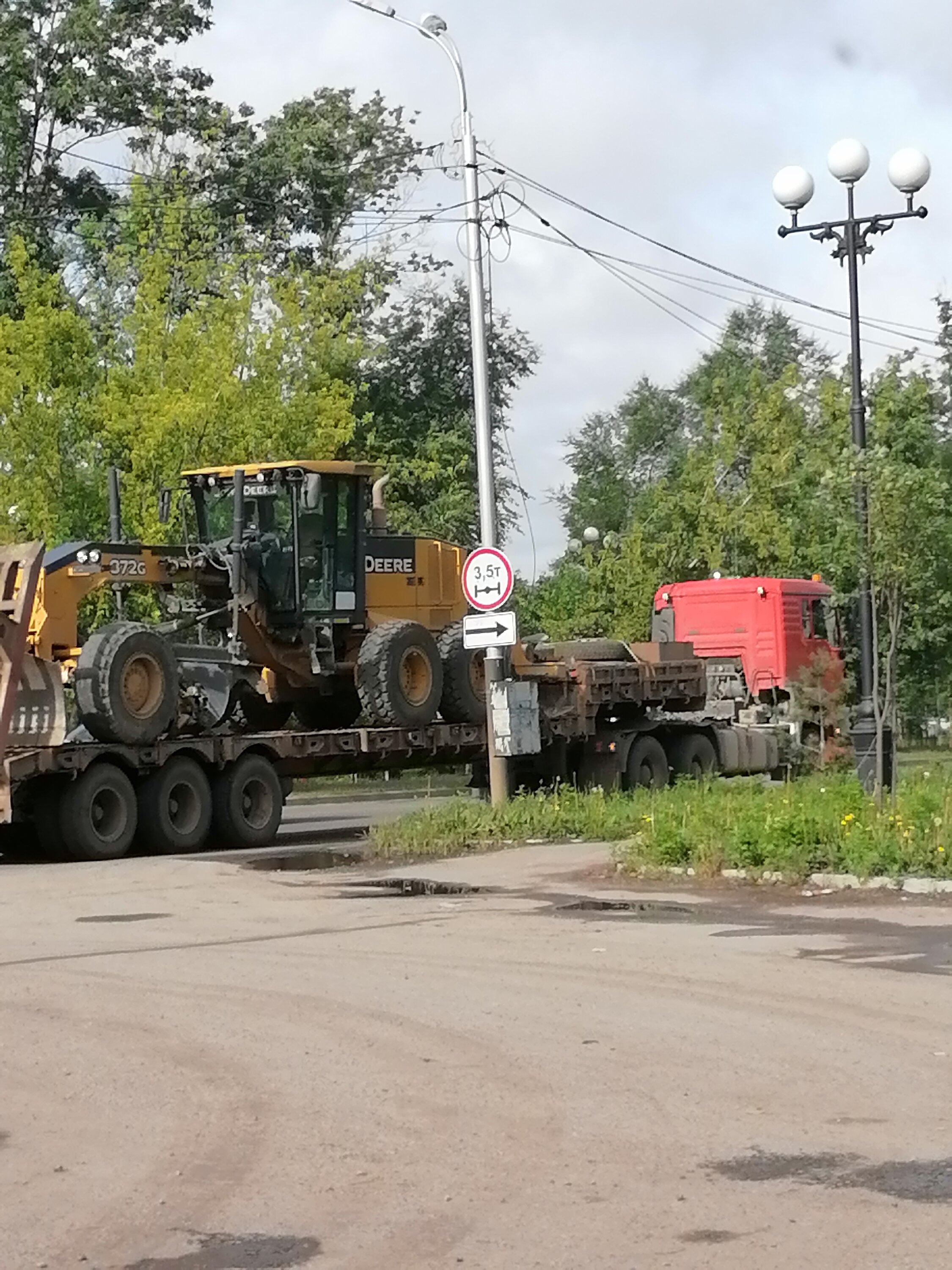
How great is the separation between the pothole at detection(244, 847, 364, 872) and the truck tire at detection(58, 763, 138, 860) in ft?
4.93

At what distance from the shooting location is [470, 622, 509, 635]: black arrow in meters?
20.7

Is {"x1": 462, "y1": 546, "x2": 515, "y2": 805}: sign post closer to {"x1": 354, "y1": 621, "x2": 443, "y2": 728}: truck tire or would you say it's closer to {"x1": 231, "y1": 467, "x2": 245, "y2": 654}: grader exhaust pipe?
{"x1": 354, "y1": 621, "x2": 443, "y2": 728}: truck tire

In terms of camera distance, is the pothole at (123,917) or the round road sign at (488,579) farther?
the round road sign at (488,579)

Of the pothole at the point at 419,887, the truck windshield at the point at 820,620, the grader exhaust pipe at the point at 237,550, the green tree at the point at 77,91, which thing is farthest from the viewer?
the green tree at the point at 77,91

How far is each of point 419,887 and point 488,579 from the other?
482 cm

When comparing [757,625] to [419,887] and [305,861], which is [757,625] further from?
[419,887]

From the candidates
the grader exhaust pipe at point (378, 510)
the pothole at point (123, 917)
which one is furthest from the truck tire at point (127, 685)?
the pothole at point (123, 917)

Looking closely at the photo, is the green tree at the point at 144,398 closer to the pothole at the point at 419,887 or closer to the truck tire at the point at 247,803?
the truck tire at the point at 247,803

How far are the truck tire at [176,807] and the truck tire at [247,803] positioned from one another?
22 cm

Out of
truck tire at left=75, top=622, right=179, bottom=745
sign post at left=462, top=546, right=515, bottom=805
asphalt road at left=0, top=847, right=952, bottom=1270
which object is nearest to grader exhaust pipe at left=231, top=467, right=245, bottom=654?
truck tire at left=75, top=622, right=179, bottom=745

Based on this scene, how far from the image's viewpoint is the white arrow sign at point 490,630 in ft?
67.6

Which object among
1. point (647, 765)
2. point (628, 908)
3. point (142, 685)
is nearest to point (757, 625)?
point (647, 765)

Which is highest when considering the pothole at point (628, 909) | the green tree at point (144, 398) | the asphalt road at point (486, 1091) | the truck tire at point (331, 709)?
the green tree at point (144, 398)

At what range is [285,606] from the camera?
81.0 ft
